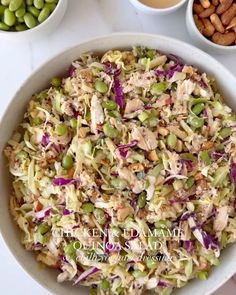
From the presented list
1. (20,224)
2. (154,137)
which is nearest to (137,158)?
(154,137)

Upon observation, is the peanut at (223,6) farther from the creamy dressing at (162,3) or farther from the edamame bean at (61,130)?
the edamame bean at (61,130)

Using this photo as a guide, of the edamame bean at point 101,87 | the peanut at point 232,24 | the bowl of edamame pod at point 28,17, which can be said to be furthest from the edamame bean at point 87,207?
the peanut at point 232,24

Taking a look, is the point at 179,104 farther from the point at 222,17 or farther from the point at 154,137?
the point at 222,17

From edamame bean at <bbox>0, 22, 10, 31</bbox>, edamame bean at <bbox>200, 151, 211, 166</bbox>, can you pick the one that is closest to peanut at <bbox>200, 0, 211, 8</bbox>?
edamame bean at <bbox>200, 151, 211, 166</bbox>

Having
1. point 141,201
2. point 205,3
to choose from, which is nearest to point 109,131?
point 141,201

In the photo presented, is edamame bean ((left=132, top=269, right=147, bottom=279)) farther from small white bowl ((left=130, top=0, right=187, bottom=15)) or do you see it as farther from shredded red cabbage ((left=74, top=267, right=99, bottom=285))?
small white bowl ((left=130, top=0, right=187, bottom=15))

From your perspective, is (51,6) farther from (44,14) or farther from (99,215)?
(99,215)
